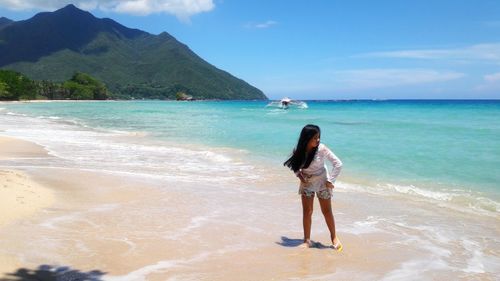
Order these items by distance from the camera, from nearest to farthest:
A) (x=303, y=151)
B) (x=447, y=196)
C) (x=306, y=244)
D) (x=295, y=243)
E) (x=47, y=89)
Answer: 1. (x=303, y=151)
2. (x=306, y=244)
3. (x=295, y=243)
4. (x=447, y=196)
5. (x=47, y=89)

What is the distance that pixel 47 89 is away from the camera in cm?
13225

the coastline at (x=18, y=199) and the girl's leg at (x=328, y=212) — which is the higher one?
the girl's leg at (x=328, y=212)

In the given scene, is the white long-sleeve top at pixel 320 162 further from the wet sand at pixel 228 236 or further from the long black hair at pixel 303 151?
the wet sand at pixel 228 236

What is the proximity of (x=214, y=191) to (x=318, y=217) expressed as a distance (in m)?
2.86

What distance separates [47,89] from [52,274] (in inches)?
5488

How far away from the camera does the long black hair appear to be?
244 inches

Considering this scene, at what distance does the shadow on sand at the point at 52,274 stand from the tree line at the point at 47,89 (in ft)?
350

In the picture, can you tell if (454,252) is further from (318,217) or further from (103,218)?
(103,218)

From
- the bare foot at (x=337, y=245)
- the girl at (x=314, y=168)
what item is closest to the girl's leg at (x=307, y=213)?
the girl at (x=314, y=168)

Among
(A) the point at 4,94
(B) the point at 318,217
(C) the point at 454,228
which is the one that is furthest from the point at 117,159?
(A) the point at 4,94

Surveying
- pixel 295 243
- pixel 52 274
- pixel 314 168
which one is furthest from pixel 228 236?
pixel 52 274

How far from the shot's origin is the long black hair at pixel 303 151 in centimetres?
620

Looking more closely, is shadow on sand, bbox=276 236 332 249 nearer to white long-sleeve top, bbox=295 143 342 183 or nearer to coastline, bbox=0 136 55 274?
white long-sleeve top, bbox=295 143 342 183

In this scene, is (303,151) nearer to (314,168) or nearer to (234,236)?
(314,168)
